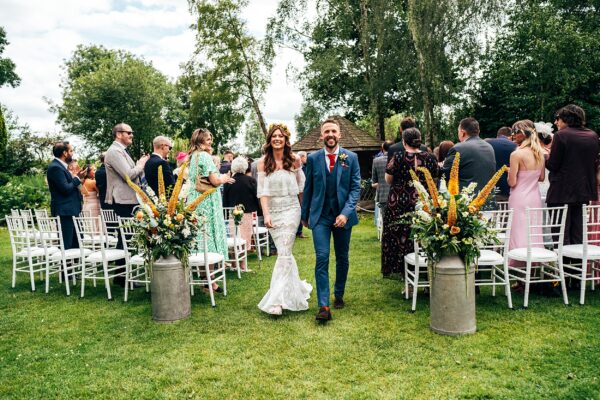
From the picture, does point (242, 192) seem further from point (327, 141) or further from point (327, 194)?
point (327, 141)

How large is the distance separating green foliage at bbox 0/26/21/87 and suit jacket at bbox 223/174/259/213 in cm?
3084

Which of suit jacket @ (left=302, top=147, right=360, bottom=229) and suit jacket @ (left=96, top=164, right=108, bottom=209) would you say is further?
suit jacket @ (left=96, top=164, right=108, bottom=209)

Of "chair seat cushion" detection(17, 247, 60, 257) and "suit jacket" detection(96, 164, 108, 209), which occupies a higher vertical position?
"suit jacket" detection(96, 164, 108, 209)

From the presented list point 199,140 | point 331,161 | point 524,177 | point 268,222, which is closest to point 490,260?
point 524,177

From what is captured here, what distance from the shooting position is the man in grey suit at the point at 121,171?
662cm

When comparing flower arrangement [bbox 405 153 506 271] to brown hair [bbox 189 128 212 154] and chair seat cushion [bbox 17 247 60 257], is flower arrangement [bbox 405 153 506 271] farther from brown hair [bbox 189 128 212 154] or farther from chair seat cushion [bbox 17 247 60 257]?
chair seat cushion [bbox 17 247 60 257]

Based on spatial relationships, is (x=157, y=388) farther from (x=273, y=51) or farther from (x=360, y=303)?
(x=273, y=51)

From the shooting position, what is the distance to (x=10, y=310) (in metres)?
6.08

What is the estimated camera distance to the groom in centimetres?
495

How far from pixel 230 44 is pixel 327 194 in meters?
22.0

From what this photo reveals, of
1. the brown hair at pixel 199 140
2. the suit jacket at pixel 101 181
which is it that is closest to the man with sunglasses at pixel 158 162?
the brown hair at pixel 199 140

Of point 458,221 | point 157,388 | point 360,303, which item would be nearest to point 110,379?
point 157,388

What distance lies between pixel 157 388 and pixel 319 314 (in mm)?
1904

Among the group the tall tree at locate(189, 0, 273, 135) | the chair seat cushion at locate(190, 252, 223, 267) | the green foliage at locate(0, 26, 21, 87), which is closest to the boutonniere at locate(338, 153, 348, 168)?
the chair seat cushion at locate(190, 252, 223, 267)
